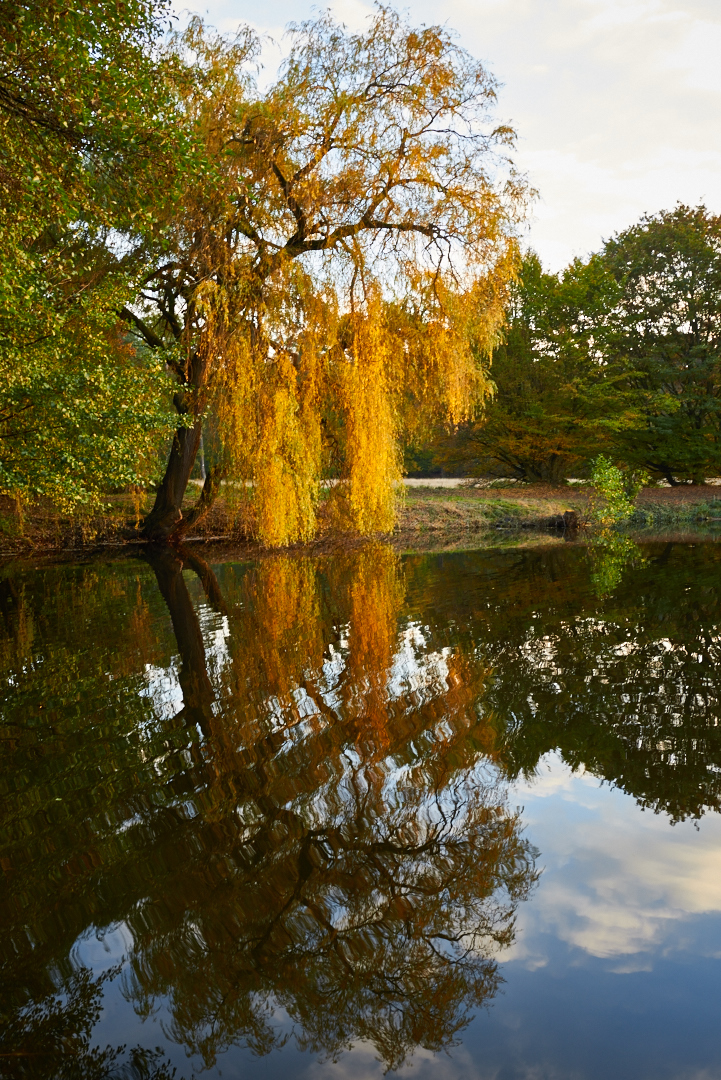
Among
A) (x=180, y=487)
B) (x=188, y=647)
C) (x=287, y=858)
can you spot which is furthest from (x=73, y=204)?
(x=180, y=487)

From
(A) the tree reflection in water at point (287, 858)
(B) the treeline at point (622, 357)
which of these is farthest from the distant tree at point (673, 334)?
(A) the tree reflection in water at point (287, 858)

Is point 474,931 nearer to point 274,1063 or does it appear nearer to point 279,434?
point 274,1063

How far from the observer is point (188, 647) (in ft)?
23.7

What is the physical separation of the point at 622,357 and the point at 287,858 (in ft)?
108

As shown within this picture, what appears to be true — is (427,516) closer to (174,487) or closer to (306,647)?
(174,487)

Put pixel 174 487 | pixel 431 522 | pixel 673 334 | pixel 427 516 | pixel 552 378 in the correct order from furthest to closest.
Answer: pixel 673 334 → pixel 552 378 → pixel 427 516 → pixel 431 522 → pixel 174 487

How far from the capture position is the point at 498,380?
33.9 metres

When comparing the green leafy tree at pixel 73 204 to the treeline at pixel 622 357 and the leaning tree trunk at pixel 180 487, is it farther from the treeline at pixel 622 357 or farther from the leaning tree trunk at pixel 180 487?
the treeline at pixel 622 357

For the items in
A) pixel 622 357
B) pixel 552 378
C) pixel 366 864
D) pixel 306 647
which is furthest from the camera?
pixel 552 378

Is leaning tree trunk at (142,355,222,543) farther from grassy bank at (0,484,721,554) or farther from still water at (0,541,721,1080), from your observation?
still water at (0,541,721,1080)

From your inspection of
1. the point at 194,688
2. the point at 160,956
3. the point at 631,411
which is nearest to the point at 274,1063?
the point at 160,956

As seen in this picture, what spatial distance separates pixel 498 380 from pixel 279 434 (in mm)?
21043

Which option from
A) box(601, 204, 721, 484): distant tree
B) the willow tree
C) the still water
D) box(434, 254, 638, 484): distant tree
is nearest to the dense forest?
the willow tree

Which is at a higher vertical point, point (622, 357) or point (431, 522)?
point (622, 357)
